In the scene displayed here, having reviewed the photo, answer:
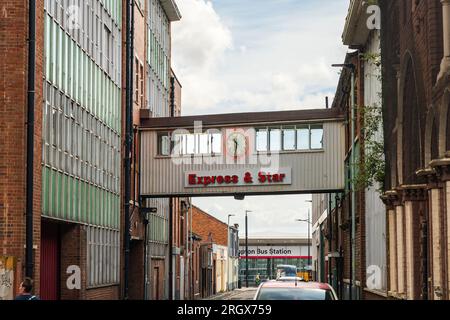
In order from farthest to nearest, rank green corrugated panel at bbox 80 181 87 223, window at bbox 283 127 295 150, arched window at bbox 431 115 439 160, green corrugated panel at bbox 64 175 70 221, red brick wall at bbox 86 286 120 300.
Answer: window at bbox 283 127 295 150 → red brick wall at bbox 86 286 120 300 → green corrugated panel at bbox 80 181 87 223 → green corrugated panel at bbox 64 175 70 221 → arched window at bbox 431 115 439 160

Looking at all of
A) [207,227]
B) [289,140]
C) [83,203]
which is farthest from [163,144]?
[207,227]

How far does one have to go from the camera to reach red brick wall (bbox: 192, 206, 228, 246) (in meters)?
80.8

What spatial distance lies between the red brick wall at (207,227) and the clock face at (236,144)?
3927 centimetres

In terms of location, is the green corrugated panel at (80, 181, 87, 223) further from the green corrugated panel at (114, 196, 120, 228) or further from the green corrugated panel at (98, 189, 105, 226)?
the green corrugated panel at (114, 196, 120, 228)

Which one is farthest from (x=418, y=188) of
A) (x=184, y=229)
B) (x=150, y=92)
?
(x=184, y=229)

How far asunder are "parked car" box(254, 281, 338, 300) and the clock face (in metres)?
24.3

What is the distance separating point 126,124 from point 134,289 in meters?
7.99

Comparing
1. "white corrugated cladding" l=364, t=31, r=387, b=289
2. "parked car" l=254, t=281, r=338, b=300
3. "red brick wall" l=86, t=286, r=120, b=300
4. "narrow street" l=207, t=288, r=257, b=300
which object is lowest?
"narrow street" l=207, t=288, r=257, b=300

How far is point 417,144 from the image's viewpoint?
21.2 m

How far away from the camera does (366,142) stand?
2869 centimetres

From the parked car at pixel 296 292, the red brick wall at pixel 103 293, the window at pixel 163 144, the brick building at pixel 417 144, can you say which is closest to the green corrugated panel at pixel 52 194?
the red brick wall at pixel 103 293

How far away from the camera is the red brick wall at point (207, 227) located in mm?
80794

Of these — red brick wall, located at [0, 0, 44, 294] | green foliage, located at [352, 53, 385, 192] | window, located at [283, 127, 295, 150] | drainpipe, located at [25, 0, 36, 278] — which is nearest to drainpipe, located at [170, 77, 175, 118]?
window, located at [283, 127, 295, 150]

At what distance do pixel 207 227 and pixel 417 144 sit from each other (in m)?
63.4
